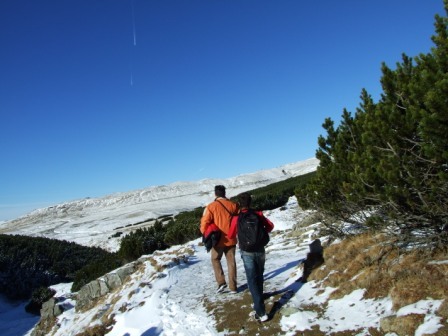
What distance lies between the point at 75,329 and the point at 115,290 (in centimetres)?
206

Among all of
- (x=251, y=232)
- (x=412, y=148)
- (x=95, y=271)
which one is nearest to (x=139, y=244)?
(x=95, y=271)

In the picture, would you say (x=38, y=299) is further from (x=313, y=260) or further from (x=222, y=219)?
(x=313, y=260)

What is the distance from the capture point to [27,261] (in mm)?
29500

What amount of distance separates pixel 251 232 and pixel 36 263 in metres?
29.7

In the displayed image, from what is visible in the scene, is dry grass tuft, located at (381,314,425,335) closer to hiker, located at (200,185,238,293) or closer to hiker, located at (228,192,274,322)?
hiker, located at (228,192,274,322)

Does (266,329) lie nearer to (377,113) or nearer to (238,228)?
(238,228)

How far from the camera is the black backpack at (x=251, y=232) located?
19.3ft

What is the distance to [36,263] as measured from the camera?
2973cm

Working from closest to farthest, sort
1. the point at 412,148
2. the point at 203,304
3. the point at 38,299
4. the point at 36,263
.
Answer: the point at 412,148 → the point at 203,304 → the point at 38,299 → the point at 36,263

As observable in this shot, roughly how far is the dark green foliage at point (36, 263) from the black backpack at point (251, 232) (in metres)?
23.9

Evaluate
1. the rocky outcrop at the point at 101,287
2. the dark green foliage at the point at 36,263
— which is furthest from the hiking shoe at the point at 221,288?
the dark green foliage at the point at 36,263

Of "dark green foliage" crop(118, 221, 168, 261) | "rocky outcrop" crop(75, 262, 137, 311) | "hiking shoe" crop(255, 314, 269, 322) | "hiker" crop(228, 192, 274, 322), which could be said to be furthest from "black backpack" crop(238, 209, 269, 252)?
"dark green foliage" crop(118, 221, 168, 261)

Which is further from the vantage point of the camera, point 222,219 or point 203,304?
point 203,304

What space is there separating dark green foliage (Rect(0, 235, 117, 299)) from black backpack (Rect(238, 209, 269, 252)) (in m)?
23.9
